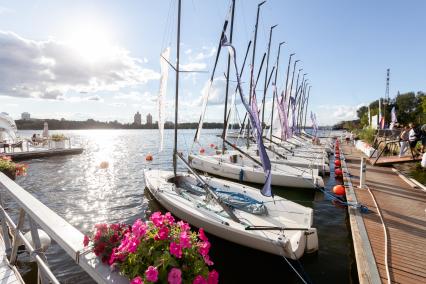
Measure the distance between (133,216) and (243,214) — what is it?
6208 mm

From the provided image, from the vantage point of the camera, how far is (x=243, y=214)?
30.5ft

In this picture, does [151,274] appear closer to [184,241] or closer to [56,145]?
[184,241]

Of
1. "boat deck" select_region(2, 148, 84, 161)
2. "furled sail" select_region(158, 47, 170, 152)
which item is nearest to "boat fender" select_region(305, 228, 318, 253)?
"furled sail" select_region(158, 47, 170, 152)

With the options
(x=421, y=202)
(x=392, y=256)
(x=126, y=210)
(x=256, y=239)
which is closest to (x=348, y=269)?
(x=392, y=256)

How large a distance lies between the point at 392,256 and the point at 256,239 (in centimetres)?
331

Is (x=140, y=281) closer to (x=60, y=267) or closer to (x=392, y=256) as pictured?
(x=392, y=256)

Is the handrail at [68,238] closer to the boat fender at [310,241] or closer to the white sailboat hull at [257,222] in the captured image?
the white sailboat hull at [257,222]

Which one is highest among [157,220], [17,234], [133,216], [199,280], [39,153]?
[157,220]

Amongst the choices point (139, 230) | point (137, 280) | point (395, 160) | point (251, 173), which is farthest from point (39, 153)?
point (395, 160)

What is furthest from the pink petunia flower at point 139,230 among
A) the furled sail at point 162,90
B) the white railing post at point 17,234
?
the furled sail at point 162,90

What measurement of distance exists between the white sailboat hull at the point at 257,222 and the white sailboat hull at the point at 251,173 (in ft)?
18.5

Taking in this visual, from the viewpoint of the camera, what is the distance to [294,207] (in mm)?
9750

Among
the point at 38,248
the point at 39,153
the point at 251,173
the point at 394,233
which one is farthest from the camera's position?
the point at 39,153

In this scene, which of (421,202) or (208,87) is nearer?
(421,202)
